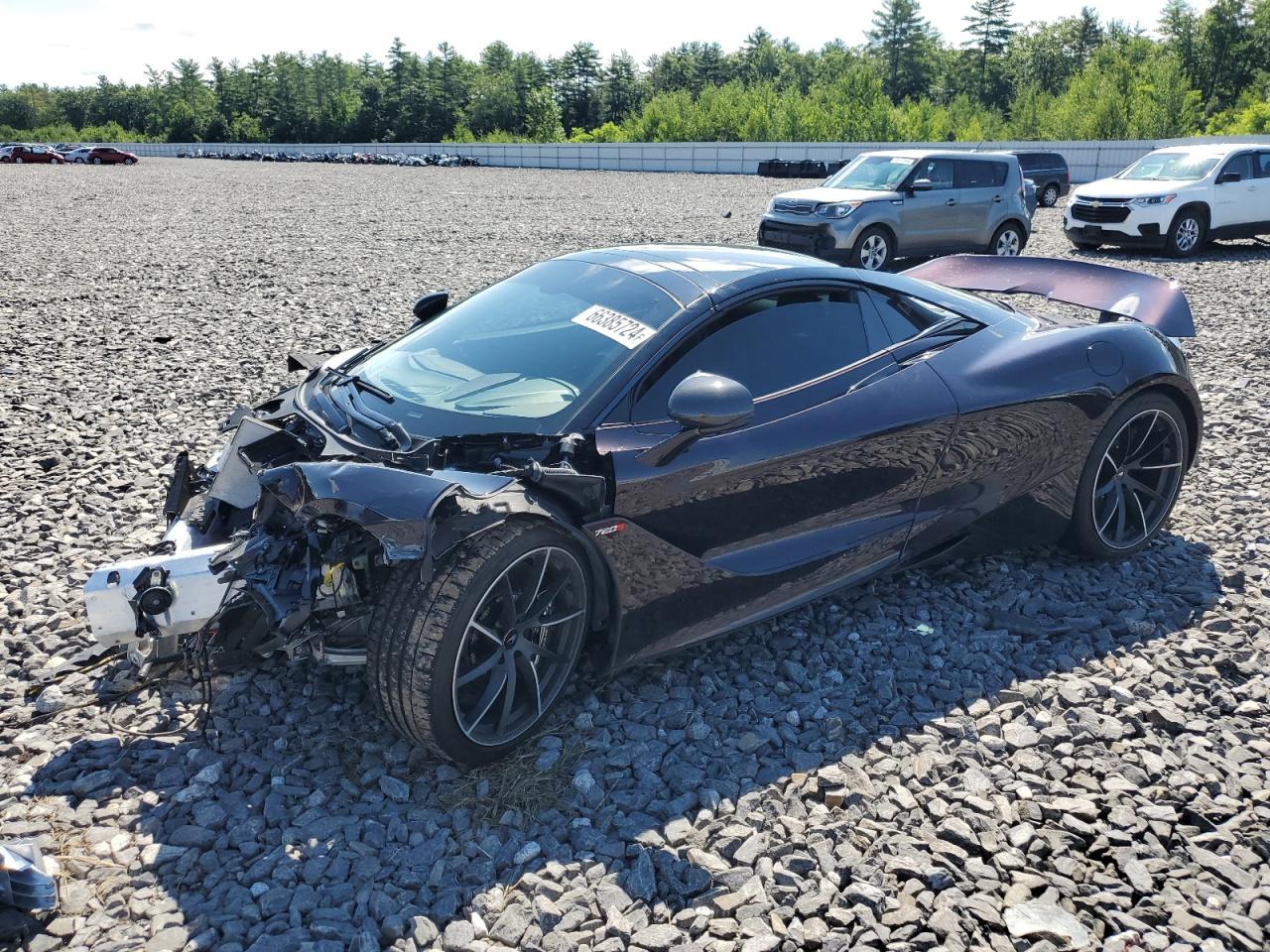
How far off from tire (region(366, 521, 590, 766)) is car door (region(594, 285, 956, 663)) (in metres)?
0.20

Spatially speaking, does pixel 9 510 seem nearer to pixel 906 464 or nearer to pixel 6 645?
pixel 6 645

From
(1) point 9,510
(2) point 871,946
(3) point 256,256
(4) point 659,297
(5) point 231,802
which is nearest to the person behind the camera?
(2) point 871,946

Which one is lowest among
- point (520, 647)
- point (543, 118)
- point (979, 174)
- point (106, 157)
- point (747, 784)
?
point (747, 784)

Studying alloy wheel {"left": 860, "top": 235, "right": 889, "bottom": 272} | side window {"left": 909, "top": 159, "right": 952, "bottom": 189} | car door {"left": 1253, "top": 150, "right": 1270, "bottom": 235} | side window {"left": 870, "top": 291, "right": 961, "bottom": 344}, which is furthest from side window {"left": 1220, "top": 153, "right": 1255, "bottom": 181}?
side window {"left": 870, "top": 291, "right": 961, "bottom": 344}

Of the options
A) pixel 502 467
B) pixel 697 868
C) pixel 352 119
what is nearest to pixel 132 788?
pixel 502 467

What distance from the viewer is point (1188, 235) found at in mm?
14922

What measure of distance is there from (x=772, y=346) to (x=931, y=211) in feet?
37.5

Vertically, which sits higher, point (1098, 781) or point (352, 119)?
Answer: point (352, 119)

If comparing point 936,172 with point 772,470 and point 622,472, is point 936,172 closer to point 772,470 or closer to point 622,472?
point 772,470

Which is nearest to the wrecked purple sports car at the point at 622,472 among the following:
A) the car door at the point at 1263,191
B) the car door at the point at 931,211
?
the car door at the point at 931,211

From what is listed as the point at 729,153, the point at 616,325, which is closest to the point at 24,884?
the point at 616,325

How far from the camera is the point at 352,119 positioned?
99.4m

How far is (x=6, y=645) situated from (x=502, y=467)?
2.23m

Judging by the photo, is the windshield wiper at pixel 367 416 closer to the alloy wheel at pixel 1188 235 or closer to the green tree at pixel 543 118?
the alloy wheel at pixel 1188 235
